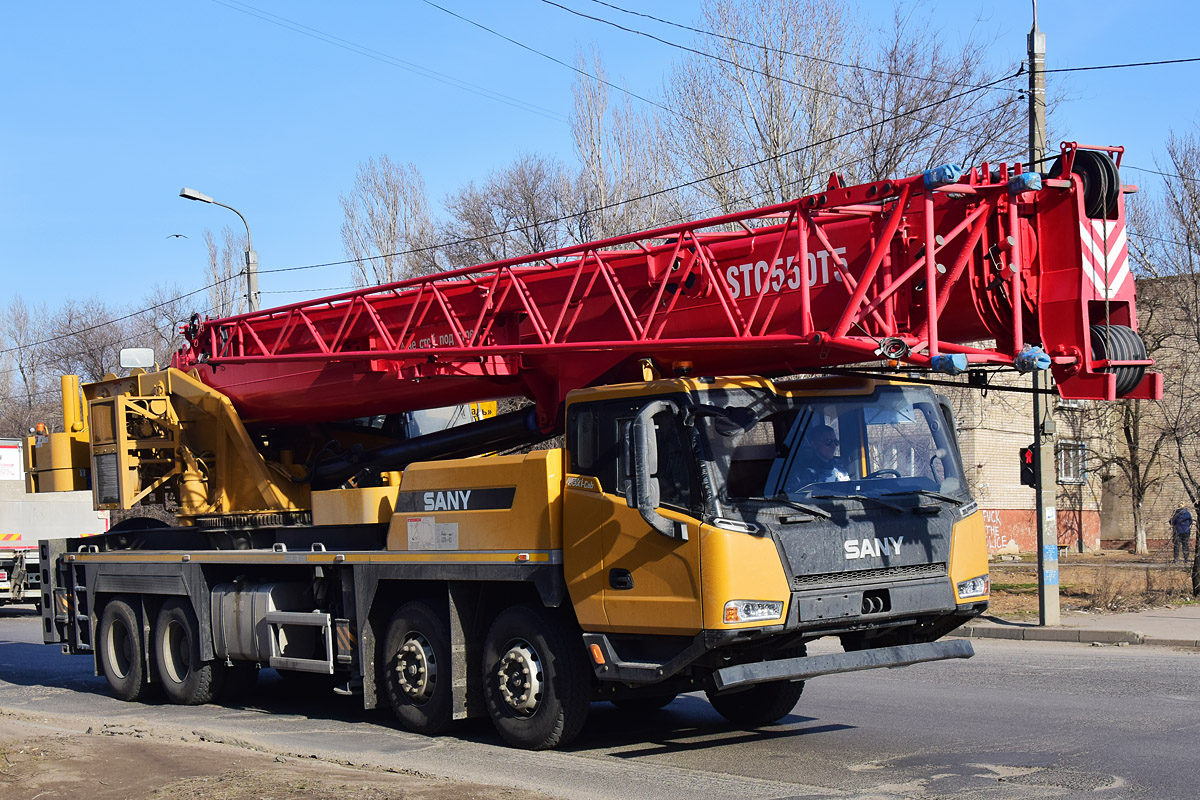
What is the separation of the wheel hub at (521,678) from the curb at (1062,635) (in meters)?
9.75

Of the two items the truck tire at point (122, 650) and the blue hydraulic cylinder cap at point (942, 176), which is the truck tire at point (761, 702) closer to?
the blue hydraulic cylinder cap at point (942, 176)

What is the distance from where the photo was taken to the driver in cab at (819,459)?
8.32 metres

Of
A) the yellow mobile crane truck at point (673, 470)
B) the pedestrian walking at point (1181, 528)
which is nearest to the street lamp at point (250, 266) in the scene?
the yellow mobile crane truck at point (673, 470)

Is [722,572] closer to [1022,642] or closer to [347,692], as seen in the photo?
[347,692]

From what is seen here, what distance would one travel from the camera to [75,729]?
10.6 m

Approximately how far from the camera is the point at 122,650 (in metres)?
13.5

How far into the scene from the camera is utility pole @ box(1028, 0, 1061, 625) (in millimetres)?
16812

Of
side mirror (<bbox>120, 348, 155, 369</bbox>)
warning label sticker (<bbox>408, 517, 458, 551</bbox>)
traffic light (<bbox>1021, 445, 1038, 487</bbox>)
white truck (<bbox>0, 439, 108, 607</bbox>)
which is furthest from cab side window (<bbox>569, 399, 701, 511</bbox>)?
white truck (<bbox>0, 439, 108, 607</bbox>)

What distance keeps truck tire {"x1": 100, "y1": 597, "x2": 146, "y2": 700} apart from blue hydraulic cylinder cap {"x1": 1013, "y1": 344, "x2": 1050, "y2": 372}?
9.46 meters

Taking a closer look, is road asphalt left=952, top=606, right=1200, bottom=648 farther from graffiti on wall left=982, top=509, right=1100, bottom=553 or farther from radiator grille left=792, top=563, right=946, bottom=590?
graffiti on wall left=982, top=509, right=1100, bottom=553

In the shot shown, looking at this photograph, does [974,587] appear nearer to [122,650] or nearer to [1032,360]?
[1032,360]

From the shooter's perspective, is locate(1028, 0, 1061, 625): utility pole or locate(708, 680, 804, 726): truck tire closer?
locate(708, 680, 804, 726): truck tire

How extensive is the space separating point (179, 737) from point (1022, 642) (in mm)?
11102

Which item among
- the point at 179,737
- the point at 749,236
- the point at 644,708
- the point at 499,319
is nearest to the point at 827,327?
the point at 749,236
